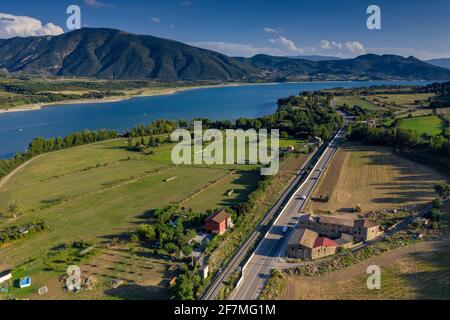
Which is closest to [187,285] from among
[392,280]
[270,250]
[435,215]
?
A: [270,250]

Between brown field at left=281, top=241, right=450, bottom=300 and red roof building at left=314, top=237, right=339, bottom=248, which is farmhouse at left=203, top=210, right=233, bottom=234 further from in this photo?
brown field at left=281, top=241, right=450, bottom=300

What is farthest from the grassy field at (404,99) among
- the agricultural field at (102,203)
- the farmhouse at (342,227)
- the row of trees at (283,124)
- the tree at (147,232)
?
the tree at (147,232)

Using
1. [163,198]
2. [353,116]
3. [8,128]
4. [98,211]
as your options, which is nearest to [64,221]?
[98,211]

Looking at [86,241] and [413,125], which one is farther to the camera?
[413,125]

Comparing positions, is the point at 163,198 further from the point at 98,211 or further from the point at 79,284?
the point at 79,284

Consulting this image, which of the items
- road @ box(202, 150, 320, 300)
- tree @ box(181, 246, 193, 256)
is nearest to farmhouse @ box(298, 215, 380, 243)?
road @ box(202, 150, 320, 300)

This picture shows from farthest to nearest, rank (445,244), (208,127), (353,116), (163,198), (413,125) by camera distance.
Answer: (353,116) < (208,127) < (413,125) < (163,198) < (445,244)
